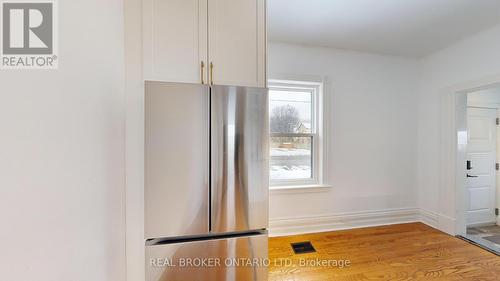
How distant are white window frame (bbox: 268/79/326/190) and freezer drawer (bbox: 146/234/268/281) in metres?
1.40

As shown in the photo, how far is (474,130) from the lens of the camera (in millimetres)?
3150

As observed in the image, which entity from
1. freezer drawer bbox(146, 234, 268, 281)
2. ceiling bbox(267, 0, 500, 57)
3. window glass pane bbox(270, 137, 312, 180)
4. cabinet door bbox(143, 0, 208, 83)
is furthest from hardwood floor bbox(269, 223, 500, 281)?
ceiling bbox(267, 0, 500, 57)

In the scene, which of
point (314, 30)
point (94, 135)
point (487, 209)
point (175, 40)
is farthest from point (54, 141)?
point (487, 209)

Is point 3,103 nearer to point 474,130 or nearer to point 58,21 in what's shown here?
point 58,21

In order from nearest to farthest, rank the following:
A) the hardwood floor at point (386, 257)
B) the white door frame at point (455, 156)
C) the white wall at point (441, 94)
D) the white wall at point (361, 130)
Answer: the hardwood floor at point (386, 257), the white wall at point (441, 94), the white door frame at point (455, 156), the white wall at point (361, 130)

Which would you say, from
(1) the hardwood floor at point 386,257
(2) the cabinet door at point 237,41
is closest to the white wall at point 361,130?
(1) the hardwood floor at point 386,257

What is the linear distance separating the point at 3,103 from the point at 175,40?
1.03 meters

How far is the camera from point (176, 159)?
1295 mm

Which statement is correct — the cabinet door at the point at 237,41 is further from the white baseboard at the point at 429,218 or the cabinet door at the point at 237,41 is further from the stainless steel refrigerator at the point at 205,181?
the white baseboard at the point at 429,218

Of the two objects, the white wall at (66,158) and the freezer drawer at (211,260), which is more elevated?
the white wall at (66,158)

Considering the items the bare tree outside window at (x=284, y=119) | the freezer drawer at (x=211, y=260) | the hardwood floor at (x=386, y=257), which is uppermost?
the bare tree outside window at (x=284, y=119)

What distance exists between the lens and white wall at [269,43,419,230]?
2793 millimetres

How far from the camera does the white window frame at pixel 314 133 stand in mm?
2811

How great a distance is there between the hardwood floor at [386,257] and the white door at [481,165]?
988 mm
